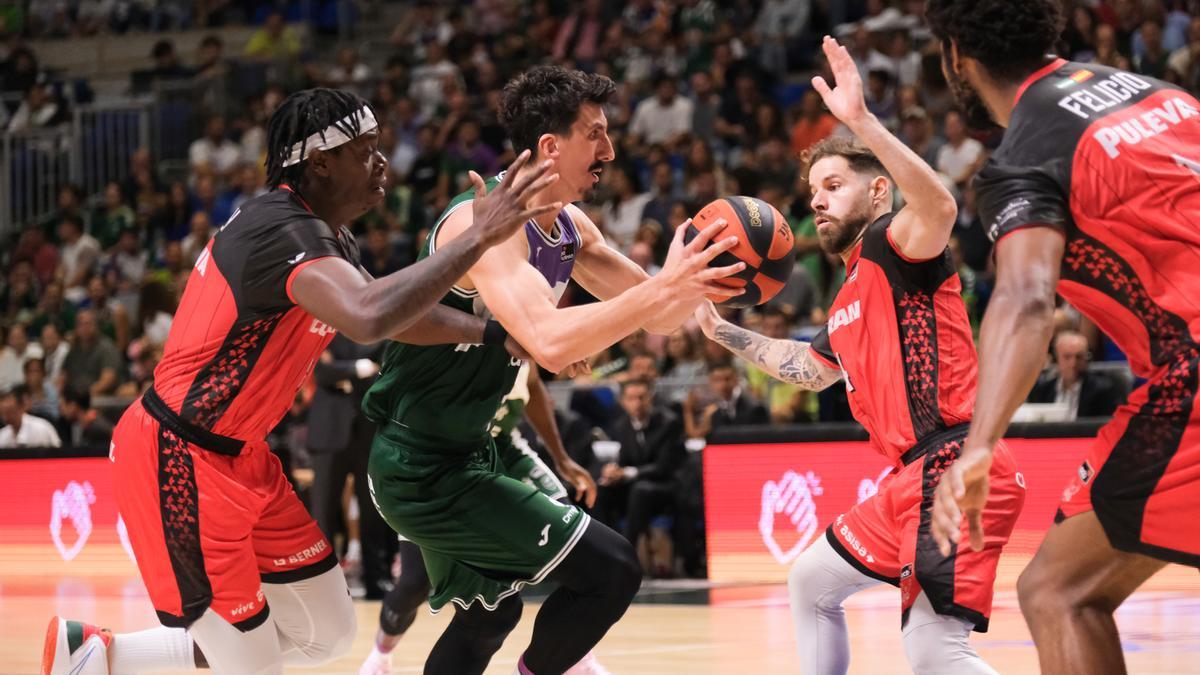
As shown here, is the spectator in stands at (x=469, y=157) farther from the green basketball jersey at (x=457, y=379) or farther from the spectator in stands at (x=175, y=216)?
the green basketball jersey at (x=457, y=379)

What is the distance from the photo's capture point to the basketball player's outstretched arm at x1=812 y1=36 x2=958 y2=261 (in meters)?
4.14

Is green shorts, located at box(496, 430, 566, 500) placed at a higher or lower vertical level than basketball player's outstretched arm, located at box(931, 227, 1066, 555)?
lower

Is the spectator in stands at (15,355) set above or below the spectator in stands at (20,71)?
below

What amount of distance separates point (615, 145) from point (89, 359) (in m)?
5.58

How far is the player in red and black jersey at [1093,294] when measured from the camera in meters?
3.33

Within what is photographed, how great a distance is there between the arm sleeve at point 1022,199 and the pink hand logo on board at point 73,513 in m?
9.94

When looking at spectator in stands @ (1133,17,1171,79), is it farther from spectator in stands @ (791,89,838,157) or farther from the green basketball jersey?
the green basketball jersey

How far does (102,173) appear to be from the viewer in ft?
63.1

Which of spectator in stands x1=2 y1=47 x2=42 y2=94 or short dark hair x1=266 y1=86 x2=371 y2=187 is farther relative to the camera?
spectator in stands x1=2 y1=47 x2=42 y2=94

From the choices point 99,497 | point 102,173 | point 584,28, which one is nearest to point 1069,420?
point 99,497

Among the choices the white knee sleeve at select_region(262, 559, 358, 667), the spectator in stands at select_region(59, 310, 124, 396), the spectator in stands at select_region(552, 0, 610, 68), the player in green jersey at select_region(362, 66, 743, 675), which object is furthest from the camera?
the spectator in stands at select_region(552, 0, 610, 68)

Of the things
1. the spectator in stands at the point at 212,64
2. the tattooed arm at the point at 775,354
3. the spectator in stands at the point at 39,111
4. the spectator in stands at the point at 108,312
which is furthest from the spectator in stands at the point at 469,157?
the tattooed arm at the point at 775,354

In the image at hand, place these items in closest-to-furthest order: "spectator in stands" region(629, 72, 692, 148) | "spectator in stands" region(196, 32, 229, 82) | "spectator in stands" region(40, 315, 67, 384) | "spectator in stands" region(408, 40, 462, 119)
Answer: "spectator in stands" region(629, 72, 692, 148) < "spectator in stands" region(40, 315, 67, 384) < "spectator in stands" region(408, 40, 462, 119) < "spectator in stands" region(196, 32, 229, 82)

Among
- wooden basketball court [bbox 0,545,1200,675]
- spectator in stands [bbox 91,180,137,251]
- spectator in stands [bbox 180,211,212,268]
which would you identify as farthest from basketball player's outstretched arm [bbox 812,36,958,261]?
spectator in stands [bbox 91,180,137,251]
